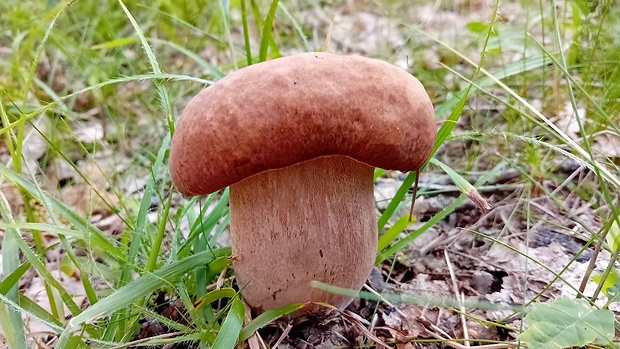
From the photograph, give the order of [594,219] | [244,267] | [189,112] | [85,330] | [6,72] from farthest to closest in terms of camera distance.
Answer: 1. [6,72]
2. [594,219]
3. [244,267]
4. [85,330]
5. [189,112]

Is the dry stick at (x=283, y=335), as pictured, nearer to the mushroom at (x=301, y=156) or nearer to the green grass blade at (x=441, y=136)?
the mushroom at (x=301, y=156)

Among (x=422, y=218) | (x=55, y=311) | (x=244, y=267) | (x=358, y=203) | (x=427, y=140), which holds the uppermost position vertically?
(x=427, y=140)

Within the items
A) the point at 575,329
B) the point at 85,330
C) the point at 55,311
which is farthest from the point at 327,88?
the point at 55,311

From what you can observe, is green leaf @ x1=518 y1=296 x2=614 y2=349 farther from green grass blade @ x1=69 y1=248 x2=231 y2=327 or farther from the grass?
green grass blade @ x1=69 y1=248 x2=231 y2=327

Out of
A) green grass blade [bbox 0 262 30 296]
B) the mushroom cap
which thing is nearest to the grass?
green grass blade [bbox 0 262 30 296]

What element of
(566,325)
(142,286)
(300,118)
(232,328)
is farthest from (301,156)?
(566,325)

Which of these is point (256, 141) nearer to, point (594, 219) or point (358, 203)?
point (358, 203)

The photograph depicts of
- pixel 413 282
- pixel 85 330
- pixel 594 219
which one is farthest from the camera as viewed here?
pixel 594 219

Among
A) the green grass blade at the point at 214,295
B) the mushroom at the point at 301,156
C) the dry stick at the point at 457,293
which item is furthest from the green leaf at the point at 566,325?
the green grass blade at the point at 214,295
